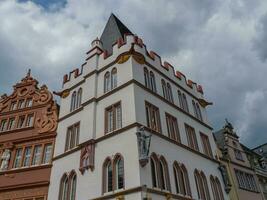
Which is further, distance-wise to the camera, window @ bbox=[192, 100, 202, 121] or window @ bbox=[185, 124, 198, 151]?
window @ bbox=[192, 100, 202, 121]

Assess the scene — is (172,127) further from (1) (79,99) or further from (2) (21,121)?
(2) (21,121)

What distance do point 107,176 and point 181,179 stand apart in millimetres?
5490

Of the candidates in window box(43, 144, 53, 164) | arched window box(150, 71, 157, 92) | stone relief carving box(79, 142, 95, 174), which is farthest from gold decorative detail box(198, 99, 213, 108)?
window box(43, 144, 53, 164)

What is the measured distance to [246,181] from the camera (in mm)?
32594

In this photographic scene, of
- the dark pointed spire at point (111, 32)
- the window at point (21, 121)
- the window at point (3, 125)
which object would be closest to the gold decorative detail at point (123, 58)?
the dark pointed spire at point (111, 32)

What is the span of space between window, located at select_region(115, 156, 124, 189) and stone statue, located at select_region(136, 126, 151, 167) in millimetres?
1665

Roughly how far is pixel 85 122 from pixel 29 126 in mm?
7257

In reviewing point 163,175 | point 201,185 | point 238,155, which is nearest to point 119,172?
point 163,175

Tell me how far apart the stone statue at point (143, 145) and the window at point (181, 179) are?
378 centimetres

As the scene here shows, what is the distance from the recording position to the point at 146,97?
20562 mm

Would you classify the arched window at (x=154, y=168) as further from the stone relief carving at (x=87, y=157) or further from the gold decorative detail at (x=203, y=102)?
the gold decorative detail at (x=203, y=102)

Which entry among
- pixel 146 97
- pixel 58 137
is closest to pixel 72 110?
pixel 58 137

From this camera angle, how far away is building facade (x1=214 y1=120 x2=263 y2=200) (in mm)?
30019

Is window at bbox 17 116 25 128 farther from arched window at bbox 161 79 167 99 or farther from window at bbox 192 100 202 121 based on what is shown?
window at bbox 192 100 202 121
